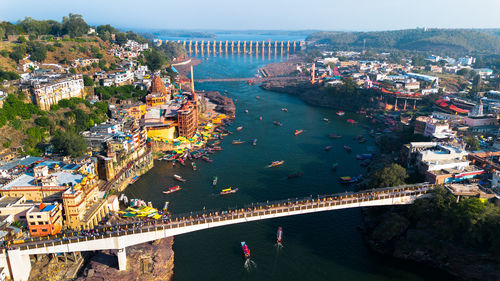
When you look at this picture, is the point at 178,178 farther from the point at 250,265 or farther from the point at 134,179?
the point at 250,265

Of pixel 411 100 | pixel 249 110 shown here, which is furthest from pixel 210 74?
pixel 411 100

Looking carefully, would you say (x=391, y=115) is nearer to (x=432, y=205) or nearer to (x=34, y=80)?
(x=432, y=205)

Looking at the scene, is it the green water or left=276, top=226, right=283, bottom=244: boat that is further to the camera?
left=276, top=226, right=283, bottom=244: boat

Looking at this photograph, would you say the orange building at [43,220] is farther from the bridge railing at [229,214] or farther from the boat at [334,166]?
the boat at [334,166]

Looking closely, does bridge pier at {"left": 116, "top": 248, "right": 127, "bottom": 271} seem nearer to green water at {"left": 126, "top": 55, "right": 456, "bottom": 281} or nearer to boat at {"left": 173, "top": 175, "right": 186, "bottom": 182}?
green water at {"left": 126, "top": 55, "right": 456, "bottom": 281}

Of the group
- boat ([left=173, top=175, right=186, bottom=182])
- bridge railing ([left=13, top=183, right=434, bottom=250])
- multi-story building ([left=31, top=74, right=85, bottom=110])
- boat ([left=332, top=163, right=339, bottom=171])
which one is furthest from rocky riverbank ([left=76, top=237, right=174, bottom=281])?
multi-story building ([left=31, top=74, right=85, bottom=110])

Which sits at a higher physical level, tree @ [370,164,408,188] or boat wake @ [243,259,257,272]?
tree @ [370,164,408,188]
